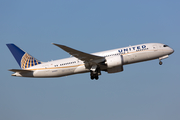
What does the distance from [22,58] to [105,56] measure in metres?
13.6

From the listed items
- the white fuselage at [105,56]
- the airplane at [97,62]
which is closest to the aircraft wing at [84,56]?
the airplane at [97,62]

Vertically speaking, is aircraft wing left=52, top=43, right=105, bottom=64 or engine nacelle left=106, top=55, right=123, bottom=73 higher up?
aircraft wing left=52, top=43, right=105, bottom=64

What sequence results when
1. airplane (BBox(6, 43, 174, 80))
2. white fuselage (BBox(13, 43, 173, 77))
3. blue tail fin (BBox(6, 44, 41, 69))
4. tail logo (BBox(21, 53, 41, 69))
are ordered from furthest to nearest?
blue tail fin (BBox(6, 44, 41, 69)), tail logo (BBox(21, 53, 41, 69)), white fuselage (BBox(13, 43, 173, 77)), airplane (BBox(6, 43, 174, 80))

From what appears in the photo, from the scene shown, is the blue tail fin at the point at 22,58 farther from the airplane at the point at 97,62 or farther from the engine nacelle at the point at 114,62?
the engine nacelle at the point at 114,62

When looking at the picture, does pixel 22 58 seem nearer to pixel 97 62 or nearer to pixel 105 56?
pixel 97 62

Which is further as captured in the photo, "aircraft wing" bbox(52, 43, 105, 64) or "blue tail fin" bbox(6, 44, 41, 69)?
"blue tail fin" bbox(6, 44, 41, 69)

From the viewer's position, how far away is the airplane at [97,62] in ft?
136

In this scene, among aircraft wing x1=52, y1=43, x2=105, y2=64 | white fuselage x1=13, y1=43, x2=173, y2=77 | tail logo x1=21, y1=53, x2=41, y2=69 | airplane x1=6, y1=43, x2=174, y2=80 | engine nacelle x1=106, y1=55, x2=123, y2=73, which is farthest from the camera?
tail logo x1=21, y1=53, x2=41, y2=69

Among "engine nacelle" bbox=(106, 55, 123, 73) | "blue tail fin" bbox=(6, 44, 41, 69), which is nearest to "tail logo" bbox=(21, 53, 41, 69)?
"blue tail fin" bbox=(6, 44, 41, 69)

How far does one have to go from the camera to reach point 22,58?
153 ft

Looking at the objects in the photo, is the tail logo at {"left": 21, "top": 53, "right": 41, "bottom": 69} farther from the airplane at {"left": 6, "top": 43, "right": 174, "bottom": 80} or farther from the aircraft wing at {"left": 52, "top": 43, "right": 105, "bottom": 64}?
the aircraft wing at {"left": 52, "top": 43, "right": 105, "bottom": 64}

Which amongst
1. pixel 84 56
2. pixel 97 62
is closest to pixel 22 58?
pixel 84 56

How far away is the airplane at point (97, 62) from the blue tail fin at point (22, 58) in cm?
66

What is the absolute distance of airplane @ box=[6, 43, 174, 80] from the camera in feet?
136
